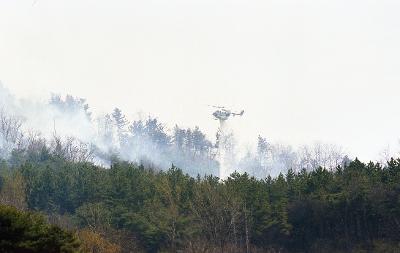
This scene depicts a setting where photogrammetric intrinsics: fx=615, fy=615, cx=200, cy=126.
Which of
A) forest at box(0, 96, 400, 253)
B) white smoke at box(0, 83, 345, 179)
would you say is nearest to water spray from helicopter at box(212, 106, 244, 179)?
white smoke at box(0, 83, 345, 179)

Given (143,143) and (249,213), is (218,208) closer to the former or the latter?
(249,213)

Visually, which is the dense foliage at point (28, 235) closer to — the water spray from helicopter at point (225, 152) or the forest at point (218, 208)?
the forest at point (218, 208)

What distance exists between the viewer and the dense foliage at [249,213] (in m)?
48.3

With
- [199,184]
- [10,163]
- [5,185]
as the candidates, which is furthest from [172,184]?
[10,163]

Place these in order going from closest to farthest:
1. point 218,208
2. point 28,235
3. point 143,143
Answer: point 28,235 → point 218,208 → point 143,143

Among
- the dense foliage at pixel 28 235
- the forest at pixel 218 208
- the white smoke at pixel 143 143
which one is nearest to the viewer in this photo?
the dense foliage at pixel 28 235

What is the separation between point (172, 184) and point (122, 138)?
6510 cm

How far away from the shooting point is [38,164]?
69.2m

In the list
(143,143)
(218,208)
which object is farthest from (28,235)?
(143,143)

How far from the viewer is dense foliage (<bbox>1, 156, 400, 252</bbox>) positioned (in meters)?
48.3

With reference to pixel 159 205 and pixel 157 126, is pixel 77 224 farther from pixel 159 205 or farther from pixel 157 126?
pixel 157 126

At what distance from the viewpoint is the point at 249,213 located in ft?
170

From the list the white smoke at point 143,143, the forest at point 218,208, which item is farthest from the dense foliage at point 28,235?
the white smoke at point 143,143

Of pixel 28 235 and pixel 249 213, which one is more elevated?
pixel 249 213
